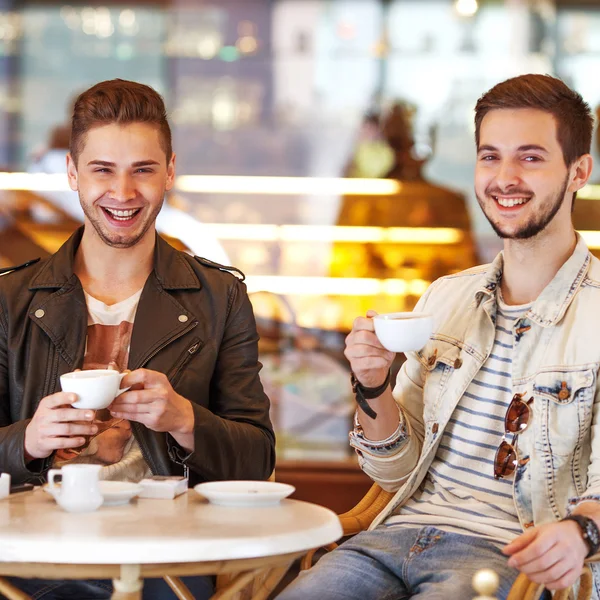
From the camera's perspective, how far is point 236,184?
5828 mm

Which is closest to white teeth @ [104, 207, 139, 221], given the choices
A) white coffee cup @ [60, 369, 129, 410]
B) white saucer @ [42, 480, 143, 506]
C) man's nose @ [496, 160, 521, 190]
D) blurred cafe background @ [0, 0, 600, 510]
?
white coffee cup @ [60, 369, 129, 410]

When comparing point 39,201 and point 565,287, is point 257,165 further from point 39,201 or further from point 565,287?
point 565,287

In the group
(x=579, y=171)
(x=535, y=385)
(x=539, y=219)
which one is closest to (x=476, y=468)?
(x=535, y=385)

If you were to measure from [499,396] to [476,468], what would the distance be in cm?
16

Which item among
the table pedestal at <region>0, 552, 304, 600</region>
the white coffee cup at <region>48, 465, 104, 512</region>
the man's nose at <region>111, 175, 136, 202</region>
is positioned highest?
the man's nose at <region>111, 175, 136, 202</region>

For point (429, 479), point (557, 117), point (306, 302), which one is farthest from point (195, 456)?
point (306, 302)

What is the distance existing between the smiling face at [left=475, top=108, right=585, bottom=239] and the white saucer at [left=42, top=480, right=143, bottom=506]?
0.98m

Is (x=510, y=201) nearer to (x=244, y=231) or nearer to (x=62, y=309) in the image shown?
(x=62, y=309)

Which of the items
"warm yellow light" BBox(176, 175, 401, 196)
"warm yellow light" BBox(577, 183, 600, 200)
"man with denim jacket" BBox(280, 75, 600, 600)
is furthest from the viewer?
"warm yellow light" BBox(176, 175, 401, 196)

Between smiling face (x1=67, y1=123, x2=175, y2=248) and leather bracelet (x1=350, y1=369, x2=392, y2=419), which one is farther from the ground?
smiling face (x1=67, y1=123, x2=175, y2=248)

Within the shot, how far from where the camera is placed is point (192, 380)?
98.7 inches

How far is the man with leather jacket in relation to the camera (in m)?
2.43

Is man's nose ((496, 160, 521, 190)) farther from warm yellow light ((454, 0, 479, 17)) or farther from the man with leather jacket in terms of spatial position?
warm yellow light ((454, 0, 479, 17))

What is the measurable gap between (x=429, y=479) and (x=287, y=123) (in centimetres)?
371
